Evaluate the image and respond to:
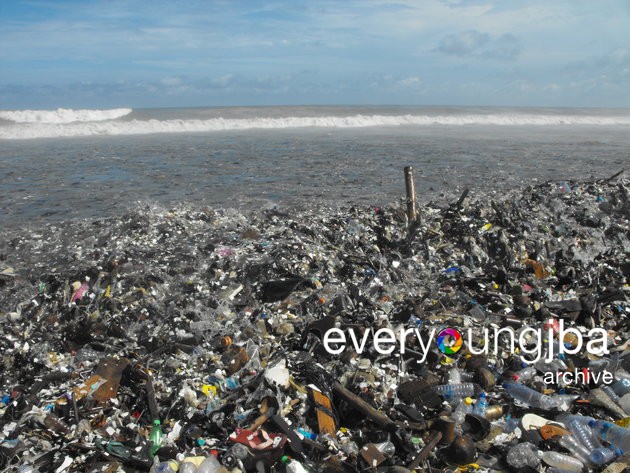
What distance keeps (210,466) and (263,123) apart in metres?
27.6

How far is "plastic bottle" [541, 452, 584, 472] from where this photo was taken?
3387 mm

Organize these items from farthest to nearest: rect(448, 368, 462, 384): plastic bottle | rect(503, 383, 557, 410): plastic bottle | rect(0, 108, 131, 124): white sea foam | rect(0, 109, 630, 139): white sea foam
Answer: rect(0, 108, 131, 124): white sea foam → rect(0, 109, 630, 139): white sea foam → rect(448, 368, 462, 384): plastic bottle → rect(503, 383, 557, 410): plastic bottle

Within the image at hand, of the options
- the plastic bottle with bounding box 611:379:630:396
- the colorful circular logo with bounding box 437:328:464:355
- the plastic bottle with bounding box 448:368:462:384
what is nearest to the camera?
the plastic bottle with bounding box 611:379:630:396

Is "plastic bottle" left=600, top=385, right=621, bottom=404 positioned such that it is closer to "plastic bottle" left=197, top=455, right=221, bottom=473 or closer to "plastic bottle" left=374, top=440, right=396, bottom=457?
"plastic bottle" left=374, top=440, right=396, bottom=457

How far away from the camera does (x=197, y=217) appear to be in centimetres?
839

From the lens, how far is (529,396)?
4.19 m

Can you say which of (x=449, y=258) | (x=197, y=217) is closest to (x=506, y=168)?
(x=449, y=258)

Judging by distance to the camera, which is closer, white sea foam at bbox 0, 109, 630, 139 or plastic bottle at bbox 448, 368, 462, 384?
plastic bottle at bbox 448, 368, 462, 384

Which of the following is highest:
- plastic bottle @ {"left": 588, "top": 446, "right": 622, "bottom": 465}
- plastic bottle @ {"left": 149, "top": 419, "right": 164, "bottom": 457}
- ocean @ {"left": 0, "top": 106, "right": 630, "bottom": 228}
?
ocean @ {"left": 0, "top": 106, "right": 630, "bottom": 228}

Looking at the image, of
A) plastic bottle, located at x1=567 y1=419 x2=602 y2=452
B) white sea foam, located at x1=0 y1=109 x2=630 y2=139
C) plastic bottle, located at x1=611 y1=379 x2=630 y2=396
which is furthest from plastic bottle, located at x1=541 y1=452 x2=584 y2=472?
white sea foam, located at x1=0 y1=109 x2=630 y2=139

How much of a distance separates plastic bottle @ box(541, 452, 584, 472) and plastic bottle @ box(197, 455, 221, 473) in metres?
2.21

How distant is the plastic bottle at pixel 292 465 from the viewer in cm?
337

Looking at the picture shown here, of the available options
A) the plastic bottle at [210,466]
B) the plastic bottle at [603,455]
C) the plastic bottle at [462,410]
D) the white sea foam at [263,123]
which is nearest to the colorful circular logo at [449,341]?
the plastic bottle at [462,410]

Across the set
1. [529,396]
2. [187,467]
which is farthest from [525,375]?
[187,467]
